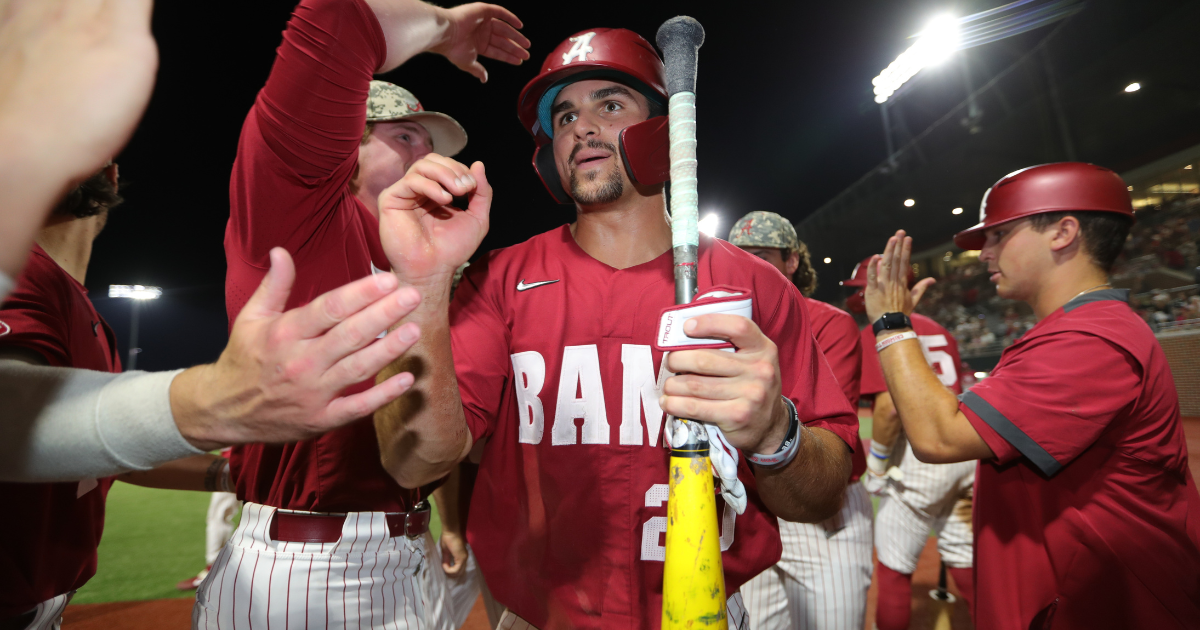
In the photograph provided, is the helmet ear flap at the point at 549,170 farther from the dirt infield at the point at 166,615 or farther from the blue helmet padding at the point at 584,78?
the dirt infield at the point at 166,615

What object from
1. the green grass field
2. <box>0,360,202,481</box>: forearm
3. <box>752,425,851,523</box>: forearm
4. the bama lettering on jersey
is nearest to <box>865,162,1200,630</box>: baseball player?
<box>752,425,851,523</box>: forearm

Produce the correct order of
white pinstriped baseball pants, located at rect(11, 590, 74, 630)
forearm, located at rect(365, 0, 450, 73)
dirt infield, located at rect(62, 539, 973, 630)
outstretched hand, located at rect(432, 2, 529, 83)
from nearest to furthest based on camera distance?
forearm, located at rect(365, 0, 450, 73)
white pinstriped baseball pants, located at rect(11, 590, 74, 630)
outstretched hand, located at rect(432, 2, 529, 83)
dirt infield, located at rect(62, 539, 973, 630)

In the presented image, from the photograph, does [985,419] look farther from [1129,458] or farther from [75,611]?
[75,611]

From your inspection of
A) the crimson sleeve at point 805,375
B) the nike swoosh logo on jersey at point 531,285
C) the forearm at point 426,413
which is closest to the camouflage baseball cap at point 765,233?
the crimson sleeve at point 805,375

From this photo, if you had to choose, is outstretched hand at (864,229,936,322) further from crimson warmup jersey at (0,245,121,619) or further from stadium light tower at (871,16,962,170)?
stadium light tower at (871,16,962,170)

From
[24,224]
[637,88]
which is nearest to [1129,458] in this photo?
[637,88]

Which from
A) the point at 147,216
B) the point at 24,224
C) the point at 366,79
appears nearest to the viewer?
the point at 24,224

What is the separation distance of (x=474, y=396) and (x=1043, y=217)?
2643 mm

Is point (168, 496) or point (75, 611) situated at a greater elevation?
point (168, 496)

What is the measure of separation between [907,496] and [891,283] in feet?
8.72

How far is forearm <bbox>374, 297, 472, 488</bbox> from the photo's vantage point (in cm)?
147

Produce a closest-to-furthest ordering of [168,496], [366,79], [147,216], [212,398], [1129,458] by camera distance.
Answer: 1. [212,398]
2. [366,79]
3. [1129,458]
4. [168,496]
5. [147,216]

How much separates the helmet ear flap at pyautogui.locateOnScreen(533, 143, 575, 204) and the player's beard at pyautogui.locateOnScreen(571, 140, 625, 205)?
33cm

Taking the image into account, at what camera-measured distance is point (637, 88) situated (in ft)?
6.87
